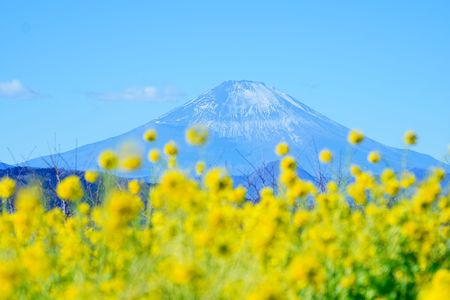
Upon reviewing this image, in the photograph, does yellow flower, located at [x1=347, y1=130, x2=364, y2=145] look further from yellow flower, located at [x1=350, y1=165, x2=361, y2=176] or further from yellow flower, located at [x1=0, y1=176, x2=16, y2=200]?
yellow flower, located at [x1=0, y1=176, x2=16, y2=200]

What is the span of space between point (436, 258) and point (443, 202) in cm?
64

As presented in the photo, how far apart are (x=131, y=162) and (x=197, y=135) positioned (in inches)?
30.2

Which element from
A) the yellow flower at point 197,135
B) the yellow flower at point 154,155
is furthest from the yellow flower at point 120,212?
the yellow flower at point 154,155

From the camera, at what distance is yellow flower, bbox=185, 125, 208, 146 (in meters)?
4.88

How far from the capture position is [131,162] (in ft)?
13.9

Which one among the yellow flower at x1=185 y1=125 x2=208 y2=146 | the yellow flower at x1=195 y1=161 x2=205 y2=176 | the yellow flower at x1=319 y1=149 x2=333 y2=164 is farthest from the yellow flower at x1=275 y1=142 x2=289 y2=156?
the yellow flower at x1=185 y1=125 x2=208 y2=146

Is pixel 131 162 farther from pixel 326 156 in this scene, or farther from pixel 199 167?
pixel 326 156

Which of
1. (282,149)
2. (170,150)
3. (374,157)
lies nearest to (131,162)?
(170,150)

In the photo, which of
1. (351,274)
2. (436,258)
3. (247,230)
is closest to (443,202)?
(436,258)

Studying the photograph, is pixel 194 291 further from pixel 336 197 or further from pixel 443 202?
pixel 443 202

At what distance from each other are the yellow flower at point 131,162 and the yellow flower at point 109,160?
0.16m

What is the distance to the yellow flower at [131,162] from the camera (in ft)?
13.9

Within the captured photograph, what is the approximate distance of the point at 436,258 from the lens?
5426mm

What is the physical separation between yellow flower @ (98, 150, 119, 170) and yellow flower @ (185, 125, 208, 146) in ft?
2.01
